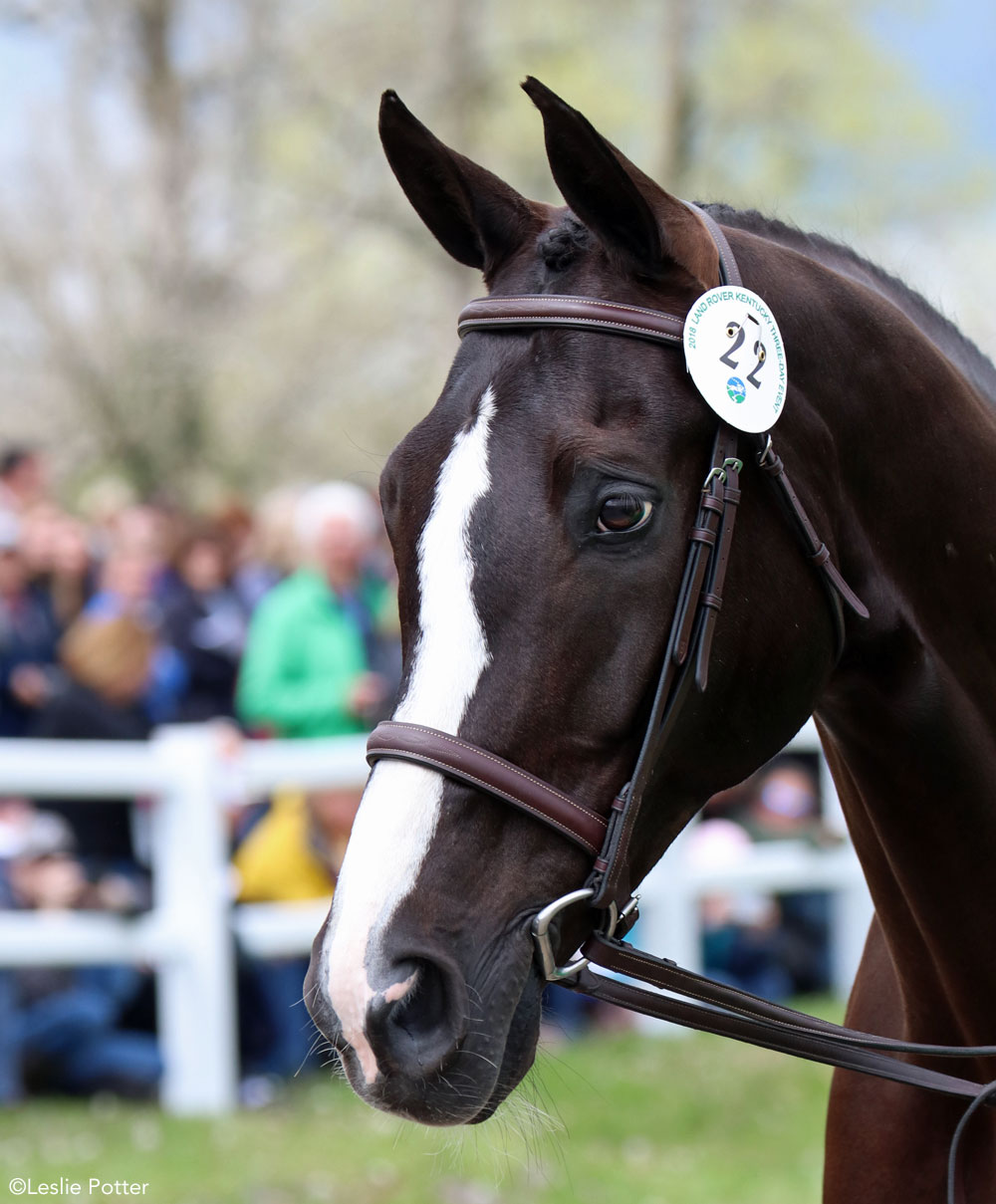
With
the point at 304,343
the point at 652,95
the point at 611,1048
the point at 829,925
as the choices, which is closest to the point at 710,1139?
the point at 611,1048

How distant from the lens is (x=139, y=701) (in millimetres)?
6332

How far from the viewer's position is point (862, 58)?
59.7 ft

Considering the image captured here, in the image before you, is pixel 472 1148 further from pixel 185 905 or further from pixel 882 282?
pixel 882 282

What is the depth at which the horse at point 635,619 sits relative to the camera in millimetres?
1791

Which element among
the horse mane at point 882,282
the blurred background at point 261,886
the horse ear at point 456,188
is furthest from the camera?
the blurred background at point 261,886

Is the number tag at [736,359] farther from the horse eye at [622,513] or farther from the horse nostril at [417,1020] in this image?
the horse nostril at [417,1020]

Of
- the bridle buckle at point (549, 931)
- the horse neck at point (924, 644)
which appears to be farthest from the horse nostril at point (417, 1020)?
the horse neck at point (924, 644)

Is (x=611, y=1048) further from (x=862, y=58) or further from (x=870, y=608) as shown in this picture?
(x=862, y=58)

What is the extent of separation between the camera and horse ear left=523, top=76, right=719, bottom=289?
6.27 ft

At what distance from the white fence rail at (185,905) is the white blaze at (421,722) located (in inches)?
167

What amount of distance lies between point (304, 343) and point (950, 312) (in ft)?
61.9

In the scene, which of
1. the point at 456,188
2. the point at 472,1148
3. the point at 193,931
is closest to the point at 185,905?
the point at 193,931

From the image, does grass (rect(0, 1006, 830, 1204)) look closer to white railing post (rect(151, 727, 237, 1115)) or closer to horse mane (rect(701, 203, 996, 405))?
white railing post (rect(151, 727, 237, 1115))

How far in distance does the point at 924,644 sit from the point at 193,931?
4551mm
